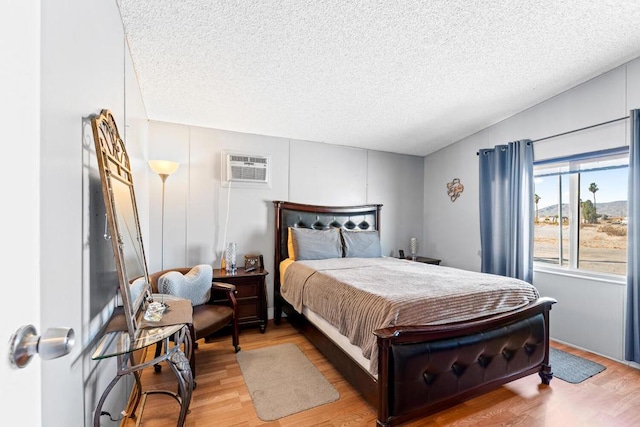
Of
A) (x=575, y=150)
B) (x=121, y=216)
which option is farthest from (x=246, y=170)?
(x=575, y=150)

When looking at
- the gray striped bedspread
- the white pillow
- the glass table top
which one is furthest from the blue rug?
the white pillow

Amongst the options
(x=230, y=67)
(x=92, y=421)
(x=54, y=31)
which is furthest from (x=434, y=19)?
(x=92, y=421)

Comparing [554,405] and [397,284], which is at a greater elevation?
[397,284]

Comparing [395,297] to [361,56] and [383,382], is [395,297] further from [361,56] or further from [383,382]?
[361,56]

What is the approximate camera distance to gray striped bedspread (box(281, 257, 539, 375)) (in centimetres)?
179

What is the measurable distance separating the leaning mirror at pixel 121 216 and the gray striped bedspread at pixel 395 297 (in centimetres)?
128

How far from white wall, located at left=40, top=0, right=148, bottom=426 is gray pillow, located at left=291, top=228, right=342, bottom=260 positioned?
2.19 meters

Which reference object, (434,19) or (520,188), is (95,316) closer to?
(434,19)

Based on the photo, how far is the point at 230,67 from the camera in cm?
235

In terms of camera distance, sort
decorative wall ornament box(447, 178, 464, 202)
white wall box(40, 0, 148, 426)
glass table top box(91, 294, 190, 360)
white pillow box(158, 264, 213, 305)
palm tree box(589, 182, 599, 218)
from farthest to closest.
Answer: decorative wall ornament box(447, 178, 464, 202)
palm tree box(589, 182, 599, 218)
white pillow box(158, 264, 213, 305)
glass table top box(91, 294, 190, 360)
white wall box(40, 0, 148, 426)

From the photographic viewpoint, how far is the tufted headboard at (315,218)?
3658 mm

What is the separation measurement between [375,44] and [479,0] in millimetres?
711

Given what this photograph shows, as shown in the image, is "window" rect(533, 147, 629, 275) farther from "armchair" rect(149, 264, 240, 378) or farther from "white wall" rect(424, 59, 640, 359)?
"armchair" rect(149, 264, 240, 378)

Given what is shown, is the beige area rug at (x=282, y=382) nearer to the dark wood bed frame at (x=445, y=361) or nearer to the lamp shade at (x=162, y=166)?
the dark wood bed frame at (x=445, y=361)
